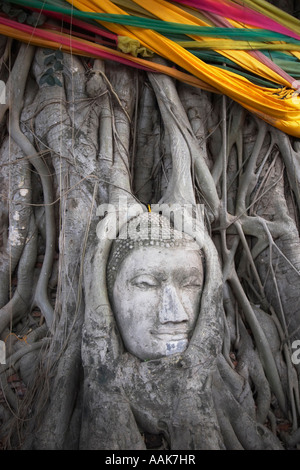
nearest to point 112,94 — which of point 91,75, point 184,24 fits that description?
point 91,75

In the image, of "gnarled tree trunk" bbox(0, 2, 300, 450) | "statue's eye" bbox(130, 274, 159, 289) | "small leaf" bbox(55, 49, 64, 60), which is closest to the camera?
"gnarled tree trunk" bbox(0, 2, 300, 450)

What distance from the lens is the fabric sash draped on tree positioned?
3.02 m

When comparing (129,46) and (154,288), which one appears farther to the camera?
(129,46)

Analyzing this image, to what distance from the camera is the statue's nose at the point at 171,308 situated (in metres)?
2.22

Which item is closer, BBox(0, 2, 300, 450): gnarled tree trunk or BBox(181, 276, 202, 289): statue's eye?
BBox(0, 2, 300, 450): gnarled tree trunk

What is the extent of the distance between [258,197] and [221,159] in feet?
1.31

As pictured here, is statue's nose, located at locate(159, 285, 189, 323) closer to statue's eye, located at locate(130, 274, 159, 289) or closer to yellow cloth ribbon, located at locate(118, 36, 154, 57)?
statue's eye, located at locate(130, 274, 159, 289)

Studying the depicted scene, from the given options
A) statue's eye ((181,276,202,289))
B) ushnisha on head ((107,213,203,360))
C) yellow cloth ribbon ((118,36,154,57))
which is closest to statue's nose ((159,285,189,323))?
ushnisha on head ((107,213,203,360))

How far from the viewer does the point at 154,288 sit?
2285 millimetres

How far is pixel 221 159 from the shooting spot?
3240mm

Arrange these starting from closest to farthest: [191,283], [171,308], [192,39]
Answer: [171,308], [191,283], [192,39]

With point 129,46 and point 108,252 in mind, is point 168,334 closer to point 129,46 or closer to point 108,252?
point 108,252

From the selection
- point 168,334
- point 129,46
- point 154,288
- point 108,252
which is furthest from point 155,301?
point 129,46

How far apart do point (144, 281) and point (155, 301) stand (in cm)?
12
